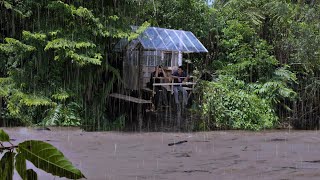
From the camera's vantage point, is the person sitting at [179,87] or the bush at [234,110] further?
the person sitting at [179,87]

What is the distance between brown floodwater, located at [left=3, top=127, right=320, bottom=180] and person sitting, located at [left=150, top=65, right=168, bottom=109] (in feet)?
6.02

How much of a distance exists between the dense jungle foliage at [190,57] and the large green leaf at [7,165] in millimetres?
12841

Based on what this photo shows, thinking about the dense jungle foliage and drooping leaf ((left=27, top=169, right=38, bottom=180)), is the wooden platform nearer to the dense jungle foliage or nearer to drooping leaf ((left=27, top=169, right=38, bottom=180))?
the dense jungle foliage

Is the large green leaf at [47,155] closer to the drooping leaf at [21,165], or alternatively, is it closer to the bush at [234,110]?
the drooping leaf at [21,165]

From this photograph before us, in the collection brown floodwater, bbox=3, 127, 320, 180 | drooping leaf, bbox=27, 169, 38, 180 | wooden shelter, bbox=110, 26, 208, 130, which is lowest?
brown floodwater, bbox=3, 127, 320, 180

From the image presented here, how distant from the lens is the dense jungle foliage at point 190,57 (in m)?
14.3

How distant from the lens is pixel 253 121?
15586 mm

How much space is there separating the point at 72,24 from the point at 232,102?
602 cm

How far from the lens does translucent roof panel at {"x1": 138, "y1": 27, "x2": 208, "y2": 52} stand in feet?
50.3

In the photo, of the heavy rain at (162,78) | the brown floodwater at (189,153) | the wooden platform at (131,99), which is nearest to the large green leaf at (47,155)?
the brown floodwater at (189,153)

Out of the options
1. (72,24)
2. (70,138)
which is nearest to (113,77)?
(72,24)

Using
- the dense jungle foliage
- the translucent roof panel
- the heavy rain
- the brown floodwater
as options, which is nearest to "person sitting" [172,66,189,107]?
the heavy rain

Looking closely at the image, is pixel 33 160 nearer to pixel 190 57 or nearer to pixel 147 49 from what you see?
pixel 147 49

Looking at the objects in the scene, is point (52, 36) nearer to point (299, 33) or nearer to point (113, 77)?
point (113, 77)
